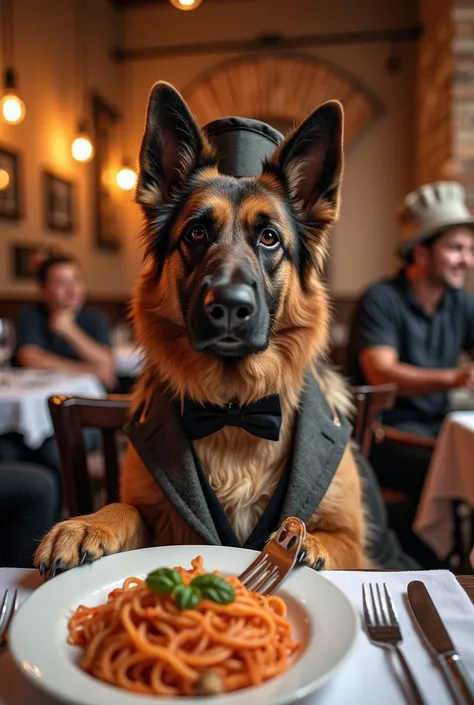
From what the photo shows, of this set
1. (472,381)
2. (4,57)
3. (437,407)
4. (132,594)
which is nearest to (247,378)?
(132,594)

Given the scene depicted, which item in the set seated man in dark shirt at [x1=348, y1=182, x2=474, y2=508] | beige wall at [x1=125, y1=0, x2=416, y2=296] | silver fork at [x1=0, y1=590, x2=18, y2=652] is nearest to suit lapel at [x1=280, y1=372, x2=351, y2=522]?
silver fork at [x1=0, y1=590, x2=18, y2=652]

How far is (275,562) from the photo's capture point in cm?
80

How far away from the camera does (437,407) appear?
293cm

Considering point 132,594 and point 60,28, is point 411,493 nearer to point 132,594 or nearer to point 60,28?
point 132,594

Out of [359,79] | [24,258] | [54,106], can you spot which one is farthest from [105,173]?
[359,79]

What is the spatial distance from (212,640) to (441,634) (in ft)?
0.84

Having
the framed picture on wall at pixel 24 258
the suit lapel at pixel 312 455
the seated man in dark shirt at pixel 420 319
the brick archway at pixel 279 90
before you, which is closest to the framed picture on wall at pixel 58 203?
the framed picture on wall at pixel 24 258

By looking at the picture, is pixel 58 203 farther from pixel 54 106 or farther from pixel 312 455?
pixel 312 455

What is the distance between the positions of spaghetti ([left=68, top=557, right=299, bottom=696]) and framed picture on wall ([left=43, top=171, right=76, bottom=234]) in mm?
5464

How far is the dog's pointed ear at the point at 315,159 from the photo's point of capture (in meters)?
1.21

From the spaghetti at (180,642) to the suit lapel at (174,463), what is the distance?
0.36 m

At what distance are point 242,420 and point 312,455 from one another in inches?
5.6

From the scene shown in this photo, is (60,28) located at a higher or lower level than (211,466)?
higher

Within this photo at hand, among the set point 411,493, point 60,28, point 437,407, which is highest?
point 60,28
